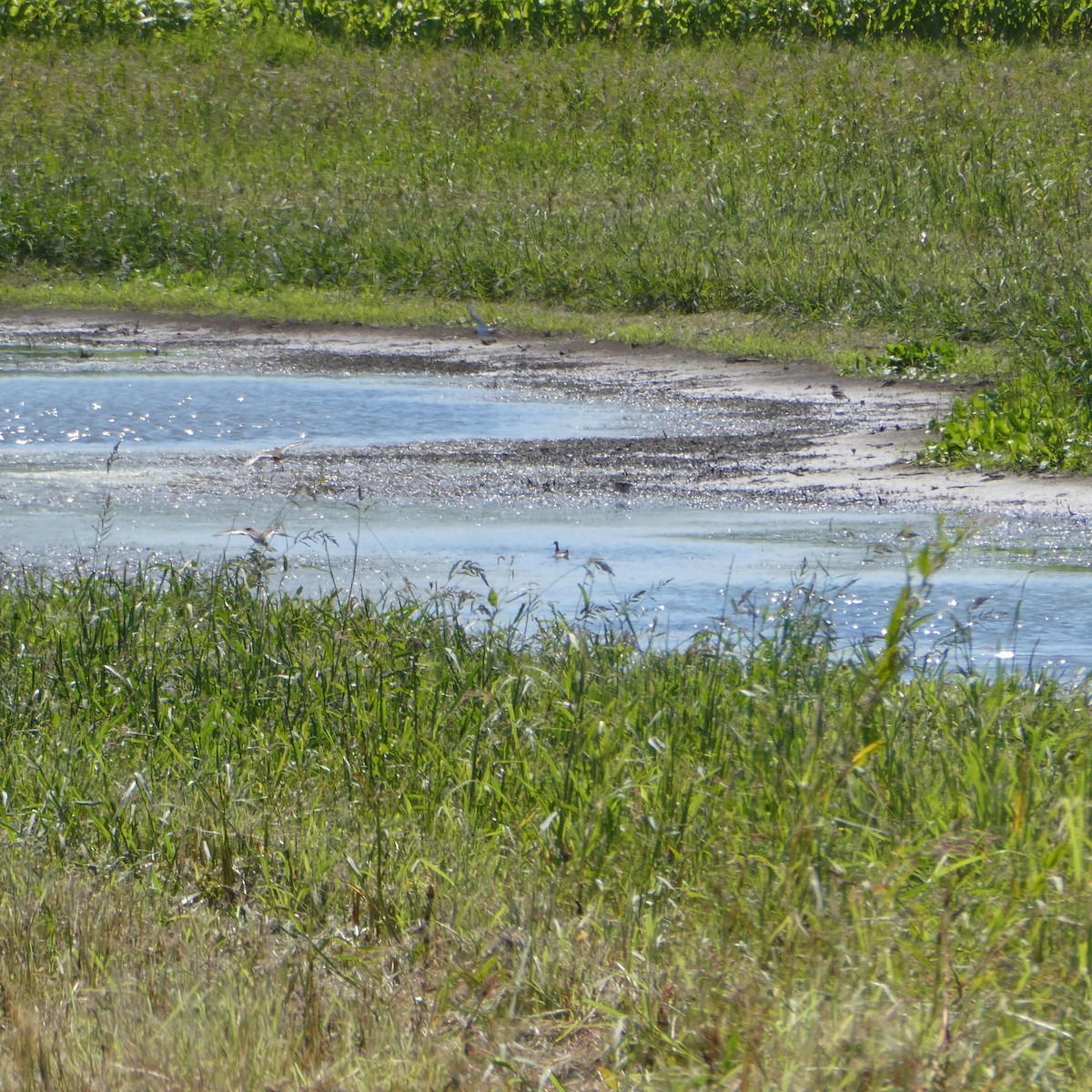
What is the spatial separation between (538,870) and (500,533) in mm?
4812

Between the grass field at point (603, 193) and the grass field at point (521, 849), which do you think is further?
the grass field at point (603, 193)

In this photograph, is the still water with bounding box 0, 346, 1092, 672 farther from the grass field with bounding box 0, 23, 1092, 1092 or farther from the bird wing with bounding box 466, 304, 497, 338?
the bird wing with bounding box 466, 304, 497, 338

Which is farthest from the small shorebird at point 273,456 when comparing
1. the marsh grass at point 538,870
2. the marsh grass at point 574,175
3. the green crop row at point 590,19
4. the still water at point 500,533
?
the green crop row at point 590,19

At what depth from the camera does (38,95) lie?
25.7 m

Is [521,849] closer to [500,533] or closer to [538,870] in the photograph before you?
[538,870]

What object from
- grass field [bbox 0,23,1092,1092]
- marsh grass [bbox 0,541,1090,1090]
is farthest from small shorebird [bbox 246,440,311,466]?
marsh grass [bbox 0,541,1090,1090]

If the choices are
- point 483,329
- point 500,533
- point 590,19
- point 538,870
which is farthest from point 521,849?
point 590,19

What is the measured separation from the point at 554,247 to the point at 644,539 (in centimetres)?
1075

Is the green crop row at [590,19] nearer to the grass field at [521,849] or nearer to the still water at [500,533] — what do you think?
the still water at [500,533]

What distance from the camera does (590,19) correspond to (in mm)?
28891

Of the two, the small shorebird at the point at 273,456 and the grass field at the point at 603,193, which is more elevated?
the grass field at the point at 603,193

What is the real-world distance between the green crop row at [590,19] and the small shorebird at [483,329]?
1311 centimetres

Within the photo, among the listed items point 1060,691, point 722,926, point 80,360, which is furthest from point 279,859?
point 80,360

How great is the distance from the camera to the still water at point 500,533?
20.7 feet
